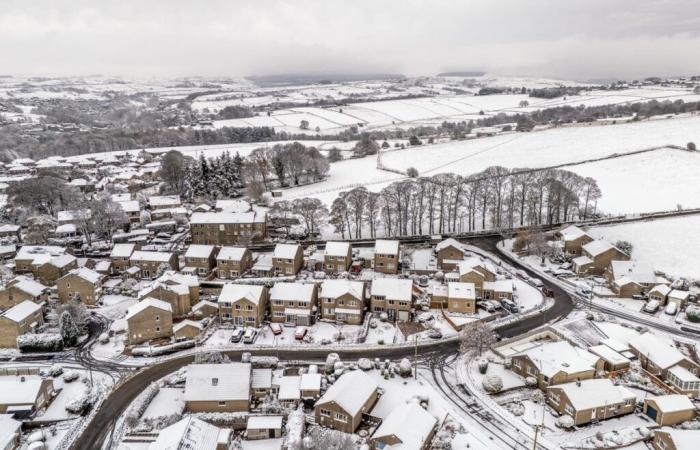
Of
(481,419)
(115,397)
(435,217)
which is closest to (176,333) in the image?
(115,397)

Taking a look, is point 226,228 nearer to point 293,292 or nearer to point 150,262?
point 150,262

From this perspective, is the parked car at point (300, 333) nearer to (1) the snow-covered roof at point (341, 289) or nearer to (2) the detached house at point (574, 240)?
(1) the snow-covered roof at point (341, 289)

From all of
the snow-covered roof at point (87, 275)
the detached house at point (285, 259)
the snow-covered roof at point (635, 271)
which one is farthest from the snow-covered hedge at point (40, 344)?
the snow-covered roof at point (635, 271)

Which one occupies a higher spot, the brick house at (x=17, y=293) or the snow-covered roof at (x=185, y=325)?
the brick house at (x=17, y=293)

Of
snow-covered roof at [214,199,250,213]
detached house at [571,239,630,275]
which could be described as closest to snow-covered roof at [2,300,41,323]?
snow-covered roof at [214,199,250,213]

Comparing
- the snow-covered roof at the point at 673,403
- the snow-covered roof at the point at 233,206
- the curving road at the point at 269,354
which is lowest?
the curving road at the point at 269,354

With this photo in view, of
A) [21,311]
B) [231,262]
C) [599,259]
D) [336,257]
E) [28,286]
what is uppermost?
[599,259]

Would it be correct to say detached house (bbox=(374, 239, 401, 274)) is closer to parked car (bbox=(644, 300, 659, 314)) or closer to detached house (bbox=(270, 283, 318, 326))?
detached house (bbox=(270, 283, 318, 326))

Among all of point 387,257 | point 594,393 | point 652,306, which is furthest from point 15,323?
point 652,306
